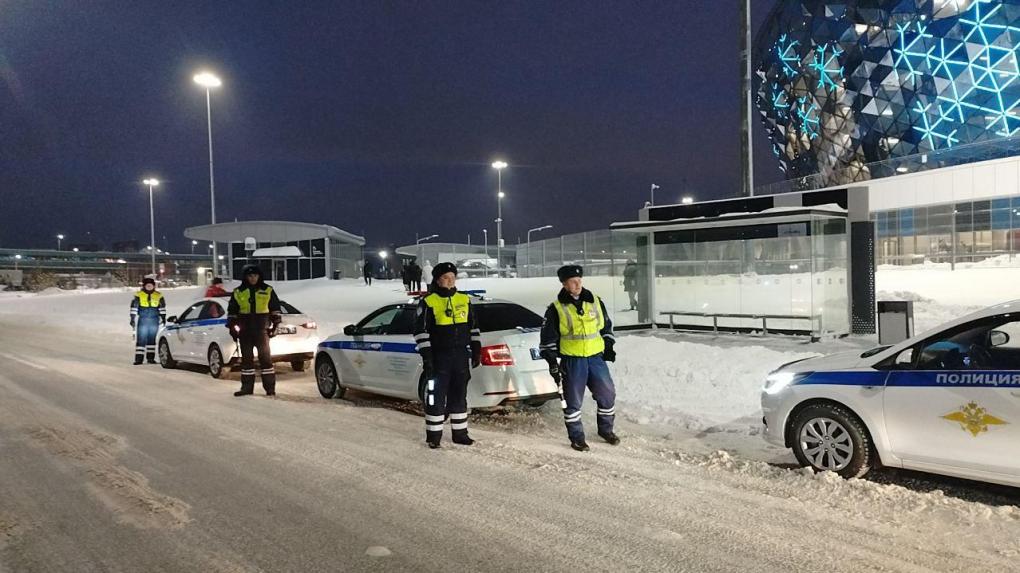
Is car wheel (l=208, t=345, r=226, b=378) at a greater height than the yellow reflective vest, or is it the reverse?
the yellow reflective vest

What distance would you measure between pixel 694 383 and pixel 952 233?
112 feet

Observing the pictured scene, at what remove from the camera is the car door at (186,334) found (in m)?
13.1

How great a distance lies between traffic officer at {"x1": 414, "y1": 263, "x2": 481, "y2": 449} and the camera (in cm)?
681

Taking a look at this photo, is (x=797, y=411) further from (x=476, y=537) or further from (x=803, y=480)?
(x=476, y=537)

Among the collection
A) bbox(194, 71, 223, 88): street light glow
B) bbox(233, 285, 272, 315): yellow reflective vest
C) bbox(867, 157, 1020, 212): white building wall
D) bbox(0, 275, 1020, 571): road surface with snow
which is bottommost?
bbox(0, 275, 1020, 571): road surface with snow

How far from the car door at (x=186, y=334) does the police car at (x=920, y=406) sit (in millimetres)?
11045

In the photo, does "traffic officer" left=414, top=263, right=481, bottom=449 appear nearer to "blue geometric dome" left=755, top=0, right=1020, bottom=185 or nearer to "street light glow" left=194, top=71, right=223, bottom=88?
"street light glow" left=194, top=71, right=223, bottom=88

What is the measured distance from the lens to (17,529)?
4566 millimetres

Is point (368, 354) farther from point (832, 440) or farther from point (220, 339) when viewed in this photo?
point (832, 440)

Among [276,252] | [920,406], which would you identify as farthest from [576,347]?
[276,252]

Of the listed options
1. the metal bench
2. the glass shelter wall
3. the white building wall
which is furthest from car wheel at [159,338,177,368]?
the white building wall

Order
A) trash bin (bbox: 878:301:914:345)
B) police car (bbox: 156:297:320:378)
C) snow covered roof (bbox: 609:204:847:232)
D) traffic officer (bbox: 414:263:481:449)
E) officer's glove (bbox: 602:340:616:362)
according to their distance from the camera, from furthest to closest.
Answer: snow covered roof (bbox: 609:204:847:232)
police car (bbox: 156:297:320:378)
trash bin (bbox: 878:301:914:345)
traffic officer (bbox: 414:263:481:449)
officer's glove (bbox: 602:340:616:362)

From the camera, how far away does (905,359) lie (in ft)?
17.3

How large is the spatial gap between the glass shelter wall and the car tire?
27.8 ft
